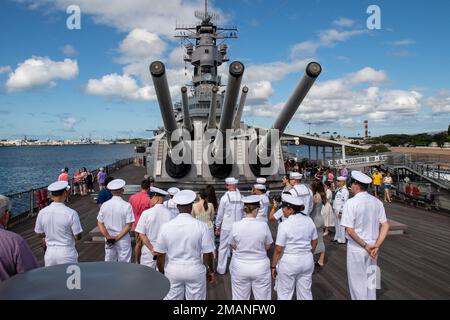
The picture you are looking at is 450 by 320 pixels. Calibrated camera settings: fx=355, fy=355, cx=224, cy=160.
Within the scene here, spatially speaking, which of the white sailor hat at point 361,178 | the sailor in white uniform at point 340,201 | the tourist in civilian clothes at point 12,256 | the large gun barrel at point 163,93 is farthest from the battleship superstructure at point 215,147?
the tourist in civilian clothes at point 12,256

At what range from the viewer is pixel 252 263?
3262 millimetres

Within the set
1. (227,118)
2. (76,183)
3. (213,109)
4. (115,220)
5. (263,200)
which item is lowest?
(76,183)

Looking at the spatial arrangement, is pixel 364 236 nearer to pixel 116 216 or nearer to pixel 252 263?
pixel 252 263

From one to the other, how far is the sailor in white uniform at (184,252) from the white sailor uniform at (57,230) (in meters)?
1.23

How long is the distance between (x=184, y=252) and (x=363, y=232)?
1.79 metres

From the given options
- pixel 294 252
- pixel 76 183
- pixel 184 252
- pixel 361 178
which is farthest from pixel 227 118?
pixel 76 183

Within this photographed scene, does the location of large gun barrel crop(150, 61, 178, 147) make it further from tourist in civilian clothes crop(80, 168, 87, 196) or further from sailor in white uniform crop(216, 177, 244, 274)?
tourist in civilian clothes crop(80, 168, 87, 196)

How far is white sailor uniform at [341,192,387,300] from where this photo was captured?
353 cm

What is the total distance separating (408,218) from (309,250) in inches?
266

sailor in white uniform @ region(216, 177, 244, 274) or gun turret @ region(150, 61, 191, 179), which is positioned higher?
gun turret @ region(150, 61, 191, 179)

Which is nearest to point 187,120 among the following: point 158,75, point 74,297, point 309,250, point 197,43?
point 158,75

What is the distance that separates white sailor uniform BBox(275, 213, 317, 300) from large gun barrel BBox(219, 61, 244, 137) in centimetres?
278

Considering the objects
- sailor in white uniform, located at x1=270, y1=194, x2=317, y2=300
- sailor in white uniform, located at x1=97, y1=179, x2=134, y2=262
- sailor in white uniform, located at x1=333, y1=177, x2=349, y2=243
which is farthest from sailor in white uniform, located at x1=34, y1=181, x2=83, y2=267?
sailor in white uniform, located at x1=333, y1=177, x2=349, y2=243
